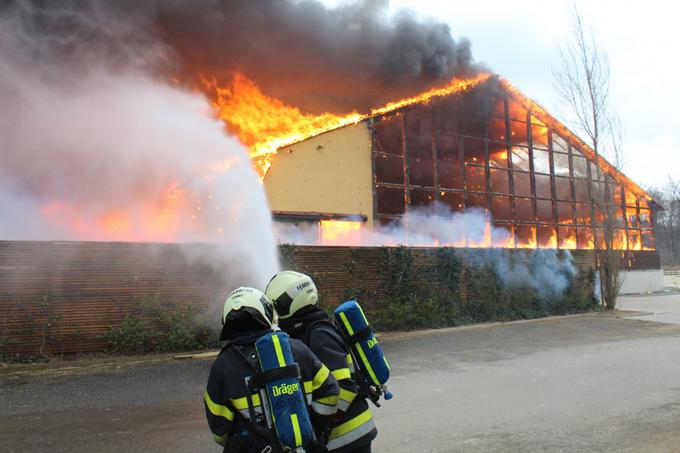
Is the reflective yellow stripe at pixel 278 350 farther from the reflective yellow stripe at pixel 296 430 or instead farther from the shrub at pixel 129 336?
the shrub at pixel 129 336

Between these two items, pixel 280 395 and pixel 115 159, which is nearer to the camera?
pixel 280 395

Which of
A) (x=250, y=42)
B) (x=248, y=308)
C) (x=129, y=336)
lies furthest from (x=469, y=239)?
(x=248, y=308)

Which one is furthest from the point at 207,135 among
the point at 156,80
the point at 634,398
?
the point at 634,398

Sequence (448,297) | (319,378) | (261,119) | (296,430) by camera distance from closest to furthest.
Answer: (296,430), (319,378), (261,119), (448,297)

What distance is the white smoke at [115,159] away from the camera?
33.7 feet

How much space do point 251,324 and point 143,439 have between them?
3.28 m

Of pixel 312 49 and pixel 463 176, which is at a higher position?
pixel 312 49

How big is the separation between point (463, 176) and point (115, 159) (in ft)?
45.6

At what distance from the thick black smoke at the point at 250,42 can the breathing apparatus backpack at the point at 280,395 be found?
33.9ft

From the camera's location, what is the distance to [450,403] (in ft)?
19.8

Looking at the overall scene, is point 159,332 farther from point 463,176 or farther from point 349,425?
point 463,176

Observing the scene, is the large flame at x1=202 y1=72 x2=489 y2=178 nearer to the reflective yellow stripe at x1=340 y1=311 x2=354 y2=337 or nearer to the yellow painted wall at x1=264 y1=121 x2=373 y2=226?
the yellow painted wall at x1=264 y1=121 x2=373 y2=226

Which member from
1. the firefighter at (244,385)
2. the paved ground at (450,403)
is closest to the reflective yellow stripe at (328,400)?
the firefighter at (244,385)

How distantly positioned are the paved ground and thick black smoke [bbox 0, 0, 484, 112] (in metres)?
6.41
